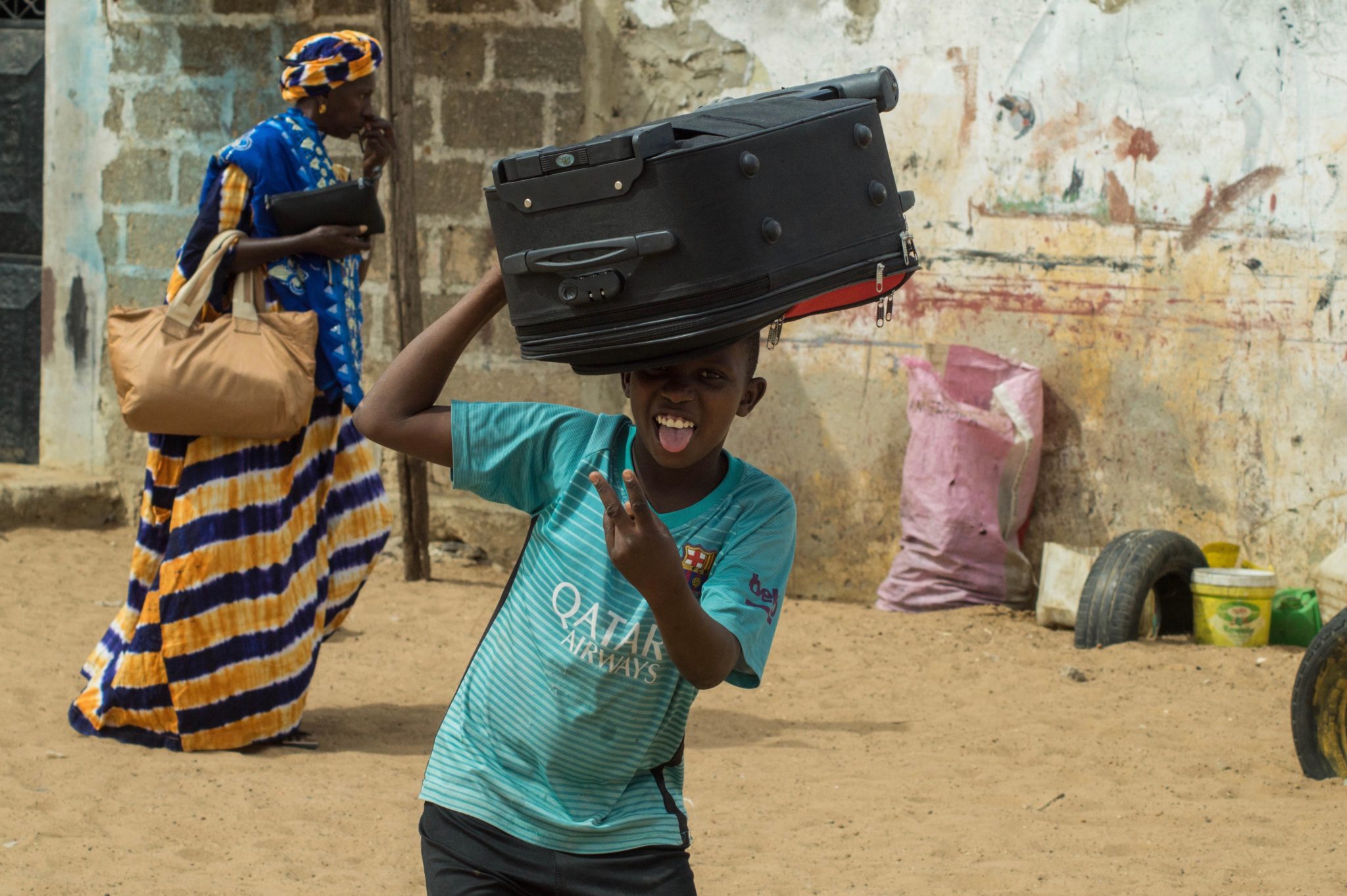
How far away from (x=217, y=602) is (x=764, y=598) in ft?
9.35

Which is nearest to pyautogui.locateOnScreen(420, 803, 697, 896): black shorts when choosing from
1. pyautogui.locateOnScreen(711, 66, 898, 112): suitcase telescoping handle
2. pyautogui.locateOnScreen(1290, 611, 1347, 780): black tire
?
pyautogui.locateOnScreen(711, 66, 898, 112): suitcase telescoping handle

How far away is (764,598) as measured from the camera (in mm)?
2035

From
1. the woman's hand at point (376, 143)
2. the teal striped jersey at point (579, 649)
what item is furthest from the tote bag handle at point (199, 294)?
the teal striped jersey at point (579, 649)

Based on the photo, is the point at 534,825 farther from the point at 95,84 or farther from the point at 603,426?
the point at 95,84

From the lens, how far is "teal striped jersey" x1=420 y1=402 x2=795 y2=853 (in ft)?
6.75

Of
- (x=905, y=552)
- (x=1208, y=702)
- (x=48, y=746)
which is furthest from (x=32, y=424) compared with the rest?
(x=1208, y=702)

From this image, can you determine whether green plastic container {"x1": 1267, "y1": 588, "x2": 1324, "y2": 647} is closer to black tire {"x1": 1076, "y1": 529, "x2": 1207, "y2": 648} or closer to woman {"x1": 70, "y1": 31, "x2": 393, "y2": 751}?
black tire {"x1": 1076, "y1": 529, "x2": 1207, "y2": 648}

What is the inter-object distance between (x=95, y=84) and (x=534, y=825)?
648 cm

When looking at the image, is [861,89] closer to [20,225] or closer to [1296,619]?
[1296,619]

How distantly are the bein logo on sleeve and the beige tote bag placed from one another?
263cm

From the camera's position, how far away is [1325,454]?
6.24 m

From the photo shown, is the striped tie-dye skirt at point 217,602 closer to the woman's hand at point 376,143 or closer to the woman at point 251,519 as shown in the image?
the woman at point 251,519

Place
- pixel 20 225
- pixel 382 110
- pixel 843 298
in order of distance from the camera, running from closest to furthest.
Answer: pixel 843 298, pixel 382 110, pixel 20 225

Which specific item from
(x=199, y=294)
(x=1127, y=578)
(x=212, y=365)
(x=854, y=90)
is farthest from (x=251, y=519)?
(x=1127, y=578)
